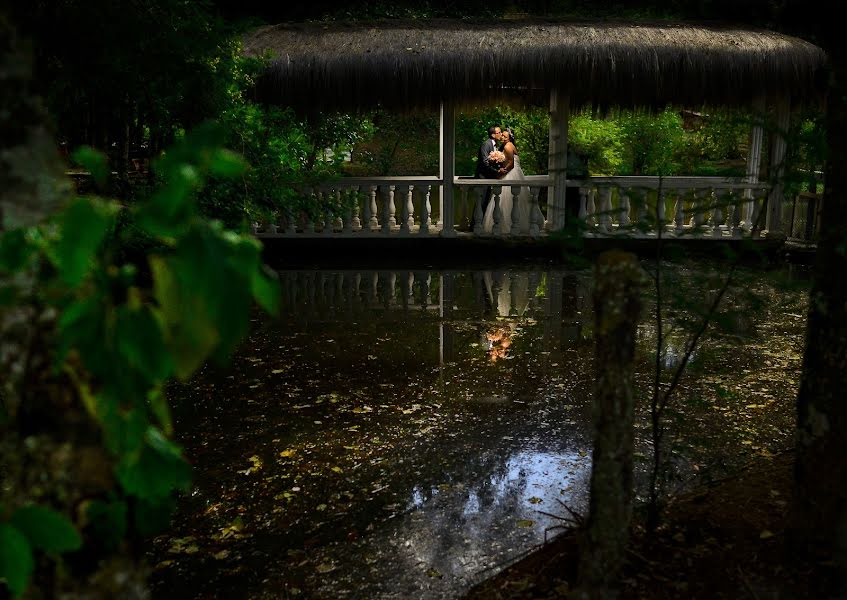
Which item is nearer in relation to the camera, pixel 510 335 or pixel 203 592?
pixel 203 592

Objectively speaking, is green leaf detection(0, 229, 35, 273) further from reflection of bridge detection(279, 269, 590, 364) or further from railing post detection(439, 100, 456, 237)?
railing post detection(439, 100, 456, 237)

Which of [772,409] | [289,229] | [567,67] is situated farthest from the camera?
[289,229]

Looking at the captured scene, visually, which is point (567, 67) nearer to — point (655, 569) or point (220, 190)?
point (220, 190)

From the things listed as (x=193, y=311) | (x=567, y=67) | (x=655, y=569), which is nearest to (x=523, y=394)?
(x=655, y=569)

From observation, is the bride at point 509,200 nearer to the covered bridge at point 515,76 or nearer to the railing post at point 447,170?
the covered bridge at point 515,76

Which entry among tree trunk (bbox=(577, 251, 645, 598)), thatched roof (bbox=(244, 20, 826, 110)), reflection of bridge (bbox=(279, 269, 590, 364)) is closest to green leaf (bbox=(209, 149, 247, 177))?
tree trunk (bbox=(577, 251, 645, 598))

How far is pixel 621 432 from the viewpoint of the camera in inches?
101

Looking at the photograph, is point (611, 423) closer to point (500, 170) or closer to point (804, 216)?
point (500, 170)

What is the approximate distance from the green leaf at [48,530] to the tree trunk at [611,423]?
66.6 inches

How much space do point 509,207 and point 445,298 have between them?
3.91 meters

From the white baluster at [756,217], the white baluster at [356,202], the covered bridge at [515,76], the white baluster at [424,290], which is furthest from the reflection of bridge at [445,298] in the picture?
the white baluster at [756,217]

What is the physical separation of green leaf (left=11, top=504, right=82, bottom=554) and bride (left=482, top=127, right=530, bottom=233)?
11300 mm

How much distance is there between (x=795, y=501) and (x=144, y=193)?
566 cm

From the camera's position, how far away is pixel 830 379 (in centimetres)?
294
